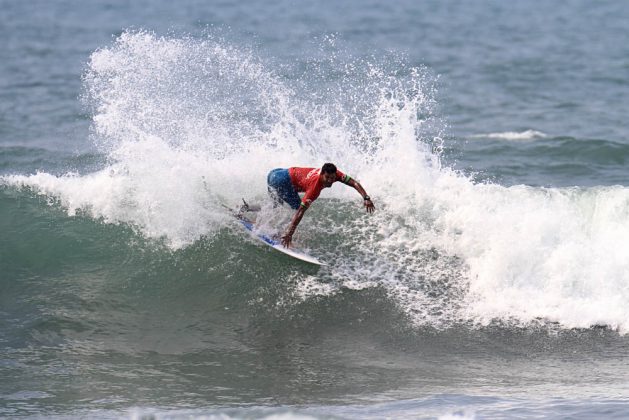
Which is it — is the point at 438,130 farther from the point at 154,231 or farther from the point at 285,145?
the point at 154,231

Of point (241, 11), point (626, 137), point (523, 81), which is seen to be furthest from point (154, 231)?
point (241, 11)

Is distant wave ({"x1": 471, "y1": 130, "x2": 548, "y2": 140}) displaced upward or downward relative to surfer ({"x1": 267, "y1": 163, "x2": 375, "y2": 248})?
upward

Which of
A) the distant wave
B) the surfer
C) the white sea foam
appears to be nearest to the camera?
the surfer

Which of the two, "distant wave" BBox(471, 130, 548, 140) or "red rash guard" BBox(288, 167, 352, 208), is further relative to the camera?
"distant wave" BBox(471, 130, 548, 140)

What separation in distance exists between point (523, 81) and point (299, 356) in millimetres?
16434

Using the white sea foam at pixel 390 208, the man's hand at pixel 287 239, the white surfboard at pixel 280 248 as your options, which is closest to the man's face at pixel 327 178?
the man's hand at pixel 287 239

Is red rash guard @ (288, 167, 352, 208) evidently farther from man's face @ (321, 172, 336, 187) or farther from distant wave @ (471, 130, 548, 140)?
distant wave @ (471, 130, 548, 140)

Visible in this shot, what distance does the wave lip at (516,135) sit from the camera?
19.8m

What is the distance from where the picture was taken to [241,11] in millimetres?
36062

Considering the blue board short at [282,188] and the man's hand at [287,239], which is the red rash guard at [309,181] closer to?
the blue board short at [282,188]

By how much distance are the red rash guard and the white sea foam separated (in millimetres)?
1189

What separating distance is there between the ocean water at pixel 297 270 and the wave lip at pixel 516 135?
0.20 meters

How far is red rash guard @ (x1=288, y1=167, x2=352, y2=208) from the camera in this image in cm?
1098

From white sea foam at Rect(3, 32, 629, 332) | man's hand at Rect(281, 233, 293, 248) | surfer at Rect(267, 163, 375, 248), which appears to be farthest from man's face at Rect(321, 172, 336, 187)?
white sea foam at Rect(3, 32, 629, 332)
